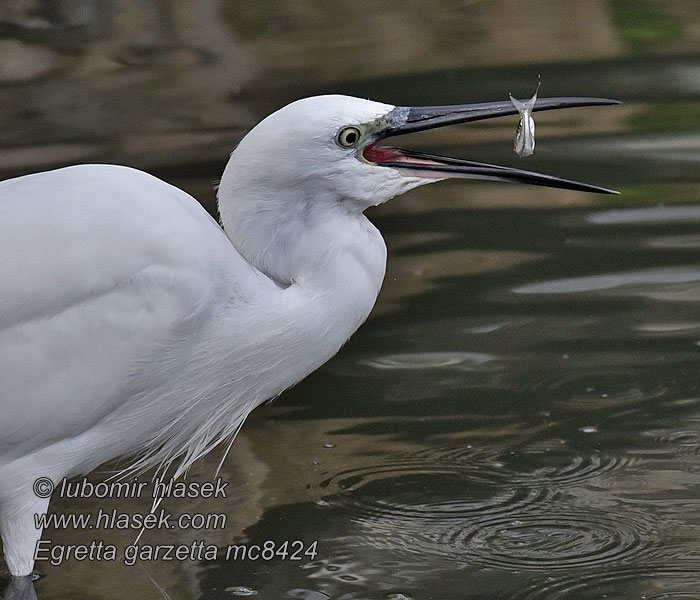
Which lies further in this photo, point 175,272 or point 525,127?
point 525,127

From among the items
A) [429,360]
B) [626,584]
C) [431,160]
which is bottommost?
[626,584]

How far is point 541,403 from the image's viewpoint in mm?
4613

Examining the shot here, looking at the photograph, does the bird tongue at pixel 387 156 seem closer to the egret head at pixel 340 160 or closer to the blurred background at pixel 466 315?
the egret head at pixel 340 160

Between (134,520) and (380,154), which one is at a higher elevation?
(380,154)

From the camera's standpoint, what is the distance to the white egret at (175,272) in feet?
10.8

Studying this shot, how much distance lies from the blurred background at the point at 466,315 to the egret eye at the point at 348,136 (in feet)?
3.96

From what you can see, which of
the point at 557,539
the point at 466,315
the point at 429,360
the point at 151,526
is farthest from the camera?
the point at 466,315

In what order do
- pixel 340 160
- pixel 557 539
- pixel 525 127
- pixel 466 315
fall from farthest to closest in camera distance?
pixel 466 315 < pixel 557 539 < pixel 525 127 < pixel 340 160

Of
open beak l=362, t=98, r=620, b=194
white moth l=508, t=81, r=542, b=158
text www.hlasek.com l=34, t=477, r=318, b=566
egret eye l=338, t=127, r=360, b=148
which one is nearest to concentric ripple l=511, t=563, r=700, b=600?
text www.hlasek.com l=34, t=477, r=318, b=566

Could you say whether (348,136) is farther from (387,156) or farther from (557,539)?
(557,539)

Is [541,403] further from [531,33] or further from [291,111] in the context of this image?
[531,33]

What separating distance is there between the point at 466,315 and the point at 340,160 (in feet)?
7.00

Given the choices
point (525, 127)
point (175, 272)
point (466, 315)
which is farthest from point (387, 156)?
point (466, 315)

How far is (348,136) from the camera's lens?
3268 mm
